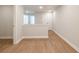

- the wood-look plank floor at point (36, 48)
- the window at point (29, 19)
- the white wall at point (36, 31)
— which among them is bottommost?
the wood-look plank floor at point (36, 48)

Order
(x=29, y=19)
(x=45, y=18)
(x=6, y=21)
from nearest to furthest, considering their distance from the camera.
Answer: (x=6, y=21)
(x=45, y=18)
(x=29, y=19)

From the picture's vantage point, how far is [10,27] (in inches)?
265

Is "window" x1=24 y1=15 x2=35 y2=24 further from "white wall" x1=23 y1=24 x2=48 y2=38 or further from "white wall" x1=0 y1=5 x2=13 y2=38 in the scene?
"white wall" x1=0 y1=5 x2=13 y2=38

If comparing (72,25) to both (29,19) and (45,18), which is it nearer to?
(45,18)

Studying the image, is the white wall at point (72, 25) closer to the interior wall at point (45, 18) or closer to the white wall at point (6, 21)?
the white wall at point (6, 21)

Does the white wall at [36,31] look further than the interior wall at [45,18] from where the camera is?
No

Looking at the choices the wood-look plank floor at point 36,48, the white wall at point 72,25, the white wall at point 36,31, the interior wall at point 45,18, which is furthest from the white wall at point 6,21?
the interior wall at point 45,18

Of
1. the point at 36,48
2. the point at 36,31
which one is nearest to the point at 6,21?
the point at 36,31

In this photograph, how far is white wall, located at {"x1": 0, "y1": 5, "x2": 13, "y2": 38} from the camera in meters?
6.61

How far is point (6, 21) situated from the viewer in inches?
264

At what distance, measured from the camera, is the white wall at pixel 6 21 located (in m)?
6.61
